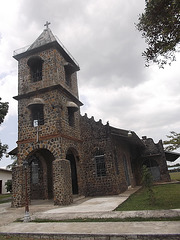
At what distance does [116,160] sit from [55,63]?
8283 mm

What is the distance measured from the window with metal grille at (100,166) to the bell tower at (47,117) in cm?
139

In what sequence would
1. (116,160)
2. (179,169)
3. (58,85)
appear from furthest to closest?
(179,169), (116,160), (58,85)

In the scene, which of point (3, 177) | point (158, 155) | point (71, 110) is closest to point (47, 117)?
point (71, 110)

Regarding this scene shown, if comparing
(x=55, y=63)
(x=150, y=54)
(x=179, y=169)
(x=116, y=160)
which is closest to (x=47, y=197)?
(x=116, y=160)

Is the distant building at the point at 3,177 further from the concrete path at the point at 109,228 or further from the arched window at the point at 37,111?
the concrete path at the point at 109,228

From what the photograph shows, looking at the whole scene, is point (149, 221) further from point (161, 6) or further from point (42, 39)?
point (42, 39)

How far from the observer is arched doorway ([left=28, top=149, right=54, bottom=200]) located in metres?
13.8

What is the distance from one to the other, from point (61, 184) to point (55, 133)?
2.99 m

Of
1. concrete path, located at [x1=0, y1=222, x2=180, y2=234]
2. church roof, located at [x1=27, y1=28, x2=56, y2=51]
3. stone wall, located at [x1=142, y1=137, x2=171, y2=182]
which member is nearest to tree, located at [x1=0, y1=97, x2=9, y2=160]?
church roof, located at [x1=27, y1=28, x2=56, y2=51]

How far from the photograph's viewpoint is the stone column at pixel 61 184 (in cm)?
1054

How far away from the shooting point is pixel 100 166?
13.9 metres

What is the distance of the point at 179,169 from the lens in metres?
45.9

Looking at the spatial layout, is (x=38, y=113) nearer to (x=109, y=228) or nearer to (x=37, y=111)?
(x=37, y=111)

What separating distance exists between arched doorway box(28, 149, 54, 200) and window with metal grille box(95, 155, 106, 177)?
11.1ft
